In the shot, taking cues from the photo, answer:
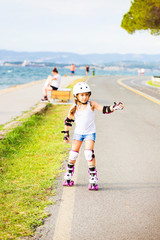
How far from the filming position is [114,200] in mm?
4793

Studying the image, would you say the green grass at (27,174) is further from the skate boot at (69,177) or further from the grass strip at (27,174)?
the skate boot at (69,177)

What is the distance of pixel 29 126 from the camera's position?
10359mm

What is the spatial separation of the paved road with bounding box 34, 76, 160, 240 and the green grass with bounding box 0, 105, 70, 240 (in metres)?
0.20

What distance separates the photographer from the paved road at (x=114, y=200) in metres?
3.81

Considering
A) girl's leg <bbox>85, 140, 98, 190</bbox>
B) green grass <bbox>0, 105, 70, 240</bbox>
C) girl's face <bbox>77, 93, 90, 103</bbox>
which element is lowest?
green grass <bbox>0, 105, 70, 240</bbox>

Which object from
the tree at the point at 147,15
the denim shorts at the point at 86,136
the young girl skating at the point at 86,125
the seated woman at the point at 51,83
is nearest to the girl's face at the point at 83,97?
the young girl skating at the point at 86,125

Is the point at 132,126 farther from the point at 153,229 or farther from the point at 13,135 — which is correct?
the point at 153,229

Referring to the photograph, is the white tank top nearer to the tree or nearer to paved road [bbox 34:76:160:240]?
paved road [bbox 34:76:160:240]

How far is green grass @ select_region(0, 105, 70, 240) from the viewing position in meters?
4.07

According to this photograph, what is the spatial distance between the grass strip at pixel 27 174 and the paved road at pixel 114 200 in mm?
196

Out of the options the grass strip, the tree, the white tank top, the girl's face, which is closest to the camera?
the grass strip

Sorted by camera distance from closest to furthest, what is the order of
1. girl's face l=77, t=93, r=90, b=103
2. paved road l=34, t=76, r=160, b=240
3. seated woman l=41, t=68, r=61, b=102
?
paved road l=34, t=76, r=160, b=240
girl's face l=77, t=93, r=90, b=103
seated woman l=41, t=68, r=61, b=102

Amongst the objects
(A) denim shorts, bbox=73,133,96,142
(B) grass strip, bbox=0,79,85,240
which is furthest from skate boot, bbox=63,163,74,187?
(A) denim shorts, bbox=73,133,96,142

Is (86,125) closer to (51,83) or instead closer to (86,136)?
(86,136)
